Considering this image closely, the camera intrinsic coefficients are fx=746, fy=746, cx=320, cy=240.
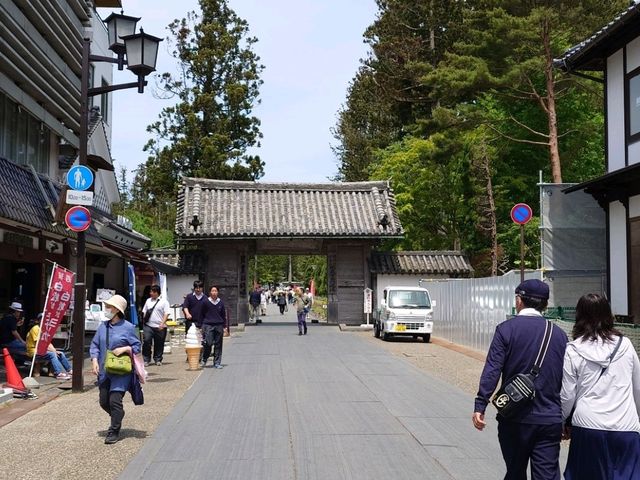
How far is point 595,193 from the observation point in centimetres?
1781

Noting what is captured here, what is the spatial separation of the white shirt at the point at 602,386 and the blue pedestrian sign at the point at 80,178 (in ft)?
32.1

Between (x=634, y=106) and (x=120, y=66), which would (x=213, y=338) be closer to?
(x=120, y=66)

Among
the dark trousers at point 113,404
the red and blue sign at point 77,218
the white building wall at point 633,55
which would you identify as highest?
the white building wall at point 633,55

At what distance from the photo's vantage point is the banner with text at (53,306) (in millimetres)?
13531

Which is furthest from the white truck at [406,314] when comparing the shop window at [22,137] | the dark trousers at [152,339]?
the shop window at [22,137]

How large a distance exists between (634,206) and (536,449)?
12810 millimetres

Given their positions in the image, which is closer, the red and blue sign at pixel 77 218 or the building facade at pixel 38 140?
the red and blue sign at pixel 77 218

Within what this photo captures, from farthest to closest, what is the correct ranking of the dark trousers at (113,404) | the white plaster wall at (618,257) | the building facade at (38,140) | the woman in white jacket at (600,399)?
1. the white plaster wall at (618,257)
2. the building facade at (38,140)
3. the dark trousers at (113,404)
4. the woman in white jacket at (600,399)

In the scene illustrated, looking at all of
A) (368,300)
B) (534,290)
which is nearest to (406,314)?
(368,300)

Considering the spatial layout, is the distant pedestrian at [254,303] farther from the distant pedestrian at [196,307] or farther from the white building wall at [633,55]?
the white building wall at [633,55]

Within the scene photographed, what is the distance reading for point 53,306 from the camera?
45.0 ft

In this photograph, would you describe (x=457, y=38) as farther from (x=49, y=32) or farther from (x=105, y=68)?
(x=49, y=32)

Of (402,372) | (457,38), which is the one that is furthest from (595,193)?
(457,38)

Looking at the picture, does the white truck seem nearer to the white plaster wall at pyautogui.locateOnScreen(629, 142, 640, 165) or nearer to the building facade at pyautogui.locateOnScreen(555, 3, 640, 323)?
the building facade at pyautogui.locateOnScreen(555, 3, 640, 323)
